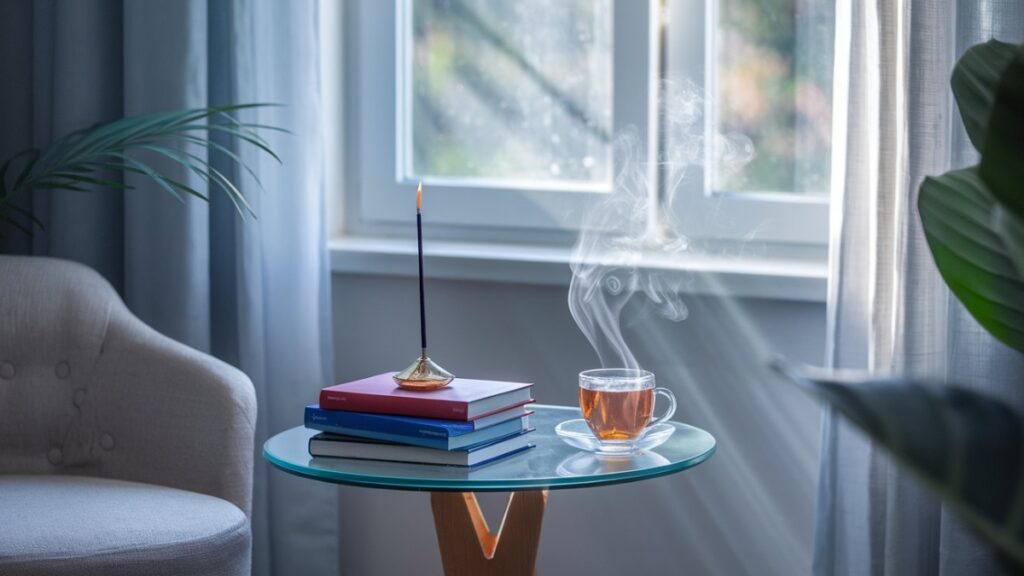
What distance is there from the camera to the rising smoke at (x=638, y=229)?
2.10m

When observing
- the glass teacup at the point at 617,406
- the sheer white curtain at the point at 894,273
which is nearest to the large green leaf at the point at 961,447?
the glass teacup at the point at 617,406

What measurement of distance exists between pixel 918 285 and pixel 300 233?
1.10 meters

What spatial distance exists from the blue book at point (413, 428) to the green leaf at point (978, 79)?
66 centimetres

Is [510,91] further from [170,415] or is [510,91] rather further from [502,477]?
[502,477]

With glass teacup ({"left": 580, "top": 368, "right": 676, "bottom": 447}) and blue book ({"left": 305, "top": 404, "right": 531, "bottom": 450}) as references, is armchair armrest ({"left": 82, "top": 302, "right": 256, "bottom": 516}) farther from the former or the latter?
glass teacup ({"left": 580, "top": 368, "right": 676, "bottom": 447})

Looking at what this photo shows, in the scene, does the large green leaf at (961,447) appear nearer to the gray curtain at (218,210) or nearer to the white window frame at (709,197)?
the white window frame at (709,197)

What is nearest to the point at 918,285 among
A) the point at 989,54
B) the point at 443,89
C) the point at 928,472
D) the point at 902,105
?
the point at 902,105

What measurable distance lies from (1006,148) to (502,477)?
2.37 ft

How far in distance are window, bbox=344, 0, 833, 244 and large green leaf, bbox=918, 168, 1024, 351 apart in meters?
0.95

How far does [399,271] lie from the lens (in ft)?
7.43

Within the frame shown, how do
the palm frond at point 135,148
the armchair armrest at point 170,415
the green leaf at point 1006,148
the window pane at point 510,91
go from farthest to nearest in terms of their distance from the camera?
the window pane at point 510,91 < the palm frond at point 135,148 < the armchair armrest at point 170,415 < the green leaf at point 1006,148

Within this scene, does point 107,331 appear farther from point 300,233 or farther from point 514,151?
point 514,151

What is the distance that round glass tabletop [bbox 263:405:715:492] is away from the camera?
54.3 inches

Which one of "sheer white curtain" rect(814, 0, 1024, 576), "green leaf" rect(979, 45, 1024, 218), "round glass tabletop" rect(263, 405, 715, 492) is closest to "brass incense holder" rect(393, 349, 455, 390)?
"round glass tabletop" rect(263, 405, 715, 492)
